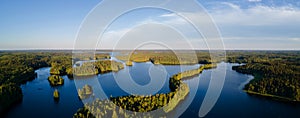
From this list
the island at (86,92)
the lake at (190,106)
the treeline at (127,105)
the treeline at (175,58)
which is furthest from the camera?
the treeline at (175,58)

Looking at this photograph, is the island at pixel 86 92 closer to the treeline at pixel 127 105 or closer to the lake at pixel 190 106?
the lake at pixel 190 106

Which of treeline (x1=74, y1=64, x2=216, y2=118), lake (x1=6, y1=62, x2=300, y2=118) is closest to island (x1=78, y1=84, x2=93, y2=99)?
lake (x1=6, y1=62, x2=300, y2=118)

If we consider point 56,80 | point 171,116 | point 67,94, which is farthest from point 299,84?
point 56,80

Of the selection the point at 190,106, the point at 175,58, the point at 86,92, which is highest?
the point at 175,58

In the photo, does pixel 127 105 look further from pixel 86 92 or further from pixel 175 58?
pixel 175 58

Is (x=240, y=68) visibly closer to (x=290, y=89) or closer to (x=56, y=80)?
(x=290, y=89)

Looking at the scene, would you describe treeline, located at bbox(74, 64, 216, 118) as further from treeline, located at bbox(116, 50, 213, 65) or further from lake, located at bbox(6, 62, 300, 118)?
treeline, located at bbox(116, 50, 213, 65)

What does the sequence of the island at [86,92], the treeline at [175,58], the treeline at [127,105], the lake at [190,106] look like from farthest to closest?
the treeline at [175,58], the island at [86,92], the lake at [190,106], the treeline at [127,105]

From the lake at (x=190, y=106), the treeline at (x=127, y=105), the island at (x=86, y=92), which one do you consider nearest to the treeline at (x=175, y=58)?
the treeline at (x=127, y=105)

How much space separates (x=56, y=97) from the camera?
9.70 metres

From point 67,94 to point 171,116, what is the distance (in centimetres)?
559

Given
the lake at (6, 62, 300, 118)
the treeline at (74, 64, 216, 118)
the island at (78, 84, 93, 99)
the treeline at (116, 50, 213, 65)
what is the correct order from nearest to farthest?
the treeline at (74, 64, 216, 118)
the lake at (6, 62, 300, 118)
the island at (78, 84, 93, 99)
the treeline at (116, 50, 213, 65)

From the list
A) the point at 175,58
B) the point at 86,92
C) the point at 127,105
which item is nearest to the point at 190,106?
the point at 127,105

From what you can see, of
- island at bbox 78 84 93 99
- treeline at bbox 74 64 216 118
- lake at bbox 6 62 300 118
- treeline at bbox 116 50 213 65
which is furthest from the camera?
treeline at bbox 116 50 213 65
